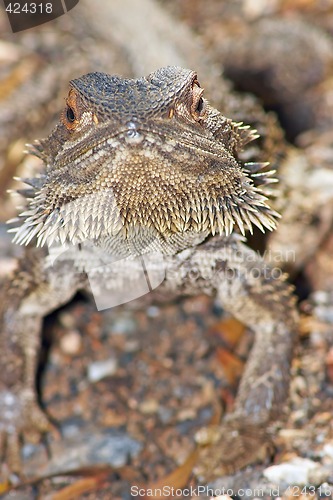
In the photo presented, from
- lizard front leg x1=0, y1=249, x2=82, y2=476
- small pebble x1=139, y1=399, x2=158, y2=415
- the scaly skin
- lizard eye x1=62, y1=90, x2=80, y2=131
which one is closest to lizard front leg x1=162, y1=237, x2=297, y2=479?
the scaly skin

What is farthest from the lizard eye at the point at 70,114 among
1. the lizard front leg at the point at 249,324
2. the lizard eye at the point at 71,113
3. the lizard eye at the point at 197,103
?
the lizard front leg at the point at 249,324

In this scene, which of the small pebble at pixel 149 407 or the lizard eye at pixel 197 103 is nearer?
the lizard eye at pixel 197 103

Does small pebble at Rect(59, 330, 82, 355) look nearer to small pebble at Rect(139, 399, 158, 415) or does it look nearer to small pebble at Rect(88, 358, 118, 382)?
small pebble at Rect(88, 358, 118, 382)

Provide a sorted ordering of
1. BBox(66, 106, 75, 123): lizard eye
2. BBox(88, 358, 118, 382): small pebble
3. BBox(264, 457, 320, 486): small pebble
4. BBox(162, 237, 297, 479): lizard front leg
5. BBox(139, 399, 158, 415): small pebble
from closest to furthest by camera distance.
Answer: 1. BBox(66, 106, 75, 123): lizard eye
2. BBox(264, 457, 320, 486): small pebble
3. BBox(162, 237, 297, 479): lizard front leg
4. BBox(139, 399, 158, 415): small pebble
5. BBox(88, 358, 118, 382): small pebble

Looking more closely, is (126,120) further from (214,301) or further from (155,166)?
(214,301)

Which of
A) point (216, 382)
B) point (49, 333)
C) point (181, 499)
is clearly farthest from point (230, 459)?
point (49, 333)

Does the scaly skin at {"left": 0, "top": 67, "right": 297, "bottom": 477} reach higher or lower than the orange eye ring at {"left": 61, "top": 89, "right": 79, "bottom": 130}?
lower

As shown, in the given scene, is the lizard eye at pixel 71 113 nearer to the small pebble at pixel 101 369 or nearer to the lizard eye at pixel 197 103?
the lizard eye at pixel 197 103

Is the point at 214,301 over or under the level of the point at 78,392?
over
